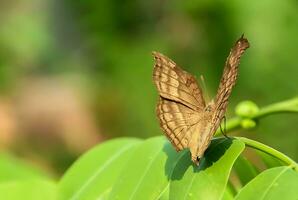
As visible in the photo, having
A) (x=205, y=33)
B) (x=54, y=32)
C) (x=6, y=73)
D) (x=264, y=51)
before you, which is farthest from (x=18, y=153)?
(x=54, y=32)

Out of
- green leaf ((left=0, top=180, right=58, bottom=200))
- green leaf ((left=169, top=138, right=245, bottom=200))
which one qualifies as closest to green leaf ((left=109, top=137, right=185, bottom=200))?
green leaf ((left=169, top=138, right=245, bottom=200))

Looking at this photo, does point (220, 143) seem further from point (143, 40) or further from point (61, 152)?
point (61, 152)

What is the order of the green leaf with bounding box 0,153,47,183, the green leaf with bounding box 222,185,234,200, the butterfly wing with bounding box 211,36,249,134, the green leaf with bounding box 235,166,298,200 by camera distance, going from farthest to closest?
the green leaf with bounding box 0,153,47,183
the green leaf with bounding box 222,185,234,200
the butterfly wing with bounding box 211,36,249,134
the green leaf with bounding box 235,166,298,200

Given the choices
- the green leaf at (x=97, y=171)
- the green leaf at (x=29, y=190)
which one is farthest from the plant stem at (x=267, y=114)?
the green leaf at (x=29, y=190)

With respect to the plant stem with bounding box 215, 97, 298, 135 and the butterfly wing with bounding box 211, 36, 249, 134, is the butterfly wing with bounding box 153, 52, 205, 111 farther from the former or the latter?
the plant stem with bounding box 215, 97, 298, 135

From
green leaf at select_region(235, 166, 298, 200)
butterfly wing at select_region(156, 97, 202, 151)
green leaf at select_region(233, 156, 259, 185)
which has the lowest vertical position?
green leaf at select_region(233, 156, 259, 185)

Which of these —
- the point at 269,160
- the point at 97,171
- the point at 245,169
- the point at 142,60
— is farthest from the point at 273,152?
the point at 142,60

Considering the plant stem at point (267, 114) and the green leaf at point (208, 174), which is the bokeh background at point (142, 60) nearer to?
the plant stem at point (267, 114)
